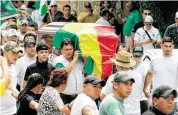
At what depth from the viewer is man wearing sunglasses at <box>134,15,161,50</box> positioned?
15.4 metres

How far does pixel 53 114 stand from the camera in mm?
8078

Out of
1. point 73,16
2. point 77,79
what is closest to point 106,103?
point 77,79

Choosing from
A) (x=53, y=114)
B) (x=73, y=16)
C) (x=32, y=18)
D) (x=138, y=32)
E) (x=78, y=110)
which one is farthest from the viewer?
(x=32, y=18)

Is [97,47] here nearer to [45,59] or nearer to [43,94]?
[45,59]

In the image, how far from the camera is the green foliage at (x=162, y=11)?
17.6 m

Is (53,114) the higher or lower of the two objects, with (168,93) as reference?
lower

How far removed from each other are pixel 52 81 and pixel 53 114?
48cm

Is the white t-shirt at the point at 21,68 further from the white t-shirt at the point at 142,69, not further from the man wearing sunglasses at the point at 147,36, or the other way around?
the man wearing sunglasses at the point at 147,36

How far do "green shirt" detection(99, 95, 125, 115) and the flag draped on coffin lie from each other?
11.7 ft

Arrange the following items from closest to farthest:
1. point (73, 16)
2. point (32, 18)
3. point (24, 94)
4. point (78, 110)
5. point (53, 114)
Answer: point (78, 110)
point (53, 114)
point (24, 94)
point (73, 16)
point (32, 18)

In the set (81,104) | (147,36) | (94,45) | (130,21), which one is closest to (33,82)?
(81,104)

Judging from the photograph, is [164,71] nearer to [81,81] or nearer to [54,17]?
[81,81]

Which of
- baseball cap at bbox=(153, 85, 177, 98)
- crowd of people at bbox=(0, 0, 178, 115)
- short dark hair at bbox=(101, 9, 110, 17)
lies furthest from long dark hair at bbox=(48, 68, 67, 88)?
short dark hair at bbox=(101, 9, 110, 17)

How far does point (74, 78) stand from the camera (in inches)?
418
